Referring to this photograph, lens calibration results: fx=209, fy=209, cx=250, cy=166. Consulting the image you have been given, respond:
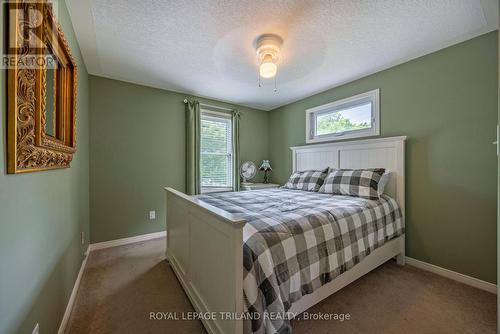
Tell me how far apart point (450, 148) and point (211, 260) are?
2.54 metres

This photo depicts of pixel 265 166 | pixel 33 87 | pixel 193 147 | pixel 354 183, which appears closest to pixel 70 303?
pixel 33 87

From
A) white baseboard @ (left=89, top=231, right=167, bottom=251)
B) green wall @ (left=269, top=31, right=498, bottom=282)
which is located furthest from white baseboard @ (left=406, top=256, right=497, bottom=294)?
white baseboard @ (left=89, top=231, right=167, bottom=251)

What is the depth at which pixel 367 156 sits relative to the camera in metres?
2.74

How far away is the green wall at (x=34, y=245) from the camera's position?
0.78 meters

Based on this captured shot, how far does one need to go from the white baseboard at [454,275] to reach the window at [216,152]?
2840mm

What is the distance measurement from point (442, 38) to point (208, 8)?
2.23 metres

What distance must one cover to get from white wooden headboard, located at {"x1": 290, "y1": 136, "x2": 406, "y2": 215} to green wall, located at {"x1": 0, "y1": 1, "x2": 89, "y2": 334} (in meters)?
3.07

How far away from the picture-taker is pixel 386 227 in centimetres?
214

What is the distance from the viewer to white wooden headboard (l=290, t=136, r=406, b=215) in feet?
7.98

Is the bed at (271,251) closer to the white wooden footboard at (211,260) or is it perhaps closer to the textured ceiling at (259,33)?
the white wooden footboard at (211,260)

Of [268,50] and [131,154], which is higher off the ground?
[268,50]

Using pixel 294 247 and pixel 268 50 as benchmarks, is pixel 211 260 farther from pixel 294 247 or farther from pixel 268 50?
pixel 268 50

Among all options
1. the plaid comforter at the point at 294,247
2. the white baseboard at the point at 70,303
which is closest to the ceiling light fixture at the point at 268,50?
the plaid comforter at the point at 294,247

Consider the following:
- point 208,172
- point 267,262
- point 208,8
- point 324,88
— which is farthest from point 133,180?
point 324,88
